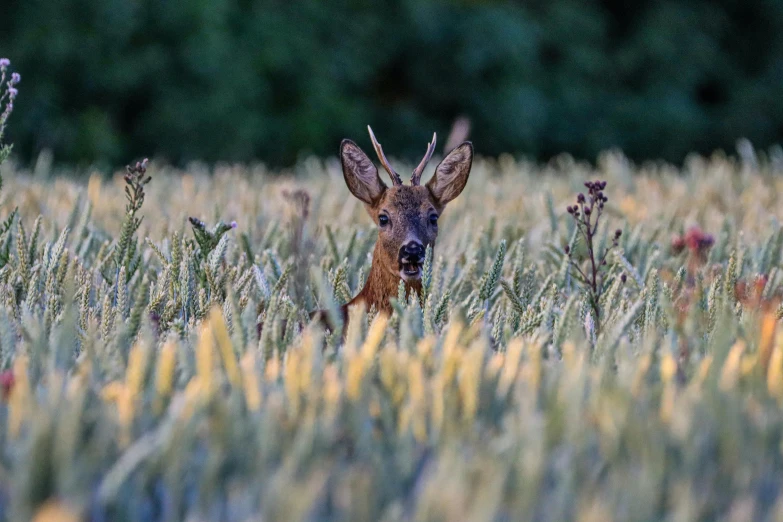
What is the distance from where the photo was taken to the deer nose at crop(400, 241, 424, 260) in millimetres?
3400

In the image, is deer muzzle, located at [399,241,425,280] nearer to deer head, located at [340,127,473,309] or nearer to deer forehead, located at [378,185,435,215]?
deer head, located at [340,127,473,309]

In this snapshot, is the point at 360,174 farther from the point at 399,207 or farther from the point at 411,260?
the point at 411,260

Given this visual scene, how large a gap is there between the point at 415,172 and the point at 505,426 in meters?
2.03

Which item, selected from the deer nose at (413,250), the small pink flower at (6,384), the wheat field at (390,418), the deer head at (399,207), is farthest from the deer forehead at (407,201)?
the small pink flower at (6,384)

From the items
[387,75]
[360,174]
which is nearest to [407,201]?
[360,174]

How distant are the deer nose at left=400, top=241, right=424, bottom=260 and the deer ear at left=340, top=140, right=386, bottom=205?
41cm

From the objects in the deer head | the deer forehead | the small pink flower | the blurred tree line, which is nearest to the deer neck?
the deer head

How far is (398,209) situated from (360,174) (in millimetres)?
224

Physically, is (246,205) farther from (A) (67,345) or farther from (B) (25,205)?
(A) (67,345)

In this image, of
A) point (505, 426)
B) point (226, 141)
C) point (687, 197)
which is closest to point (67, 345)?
point (505, 426)

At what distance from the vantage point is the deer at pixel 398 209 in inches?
135

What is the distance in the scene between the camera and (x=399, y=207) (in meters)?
3.69

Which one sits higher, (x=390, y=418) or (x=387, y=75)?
(x=387, y=75)

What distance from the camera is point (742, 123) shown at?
749 inches
